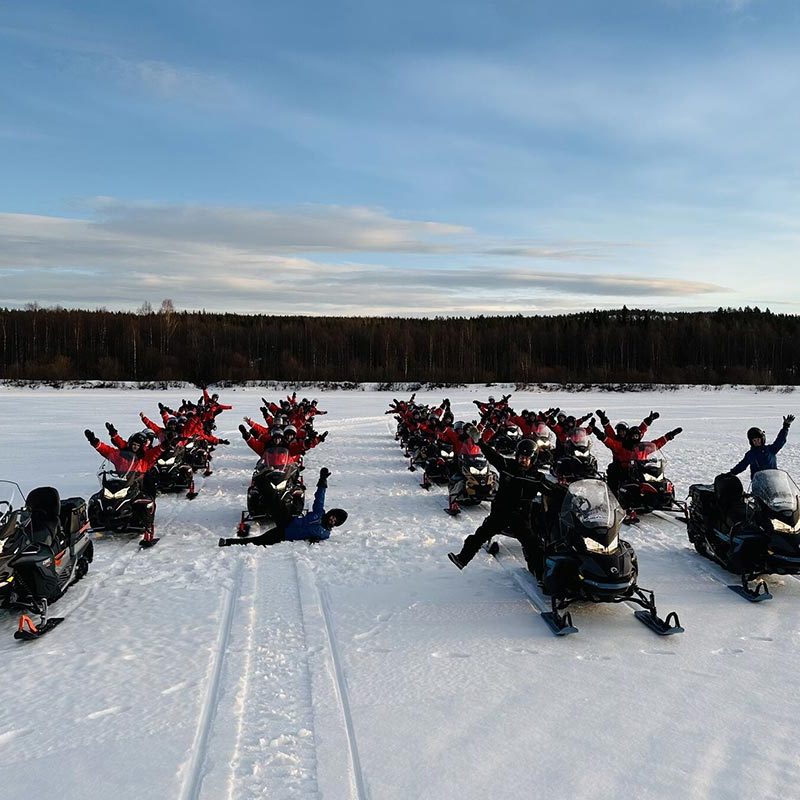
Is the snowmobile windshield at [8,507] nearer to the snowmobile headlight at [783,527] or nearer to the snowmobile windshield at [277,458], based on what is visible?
the snowmobile windshield at [277,458]

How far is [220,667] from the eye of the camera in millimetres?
4906

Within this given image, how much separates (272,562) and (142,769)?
→ 3.90m

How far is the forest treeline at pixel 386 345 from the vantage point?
72.8 m

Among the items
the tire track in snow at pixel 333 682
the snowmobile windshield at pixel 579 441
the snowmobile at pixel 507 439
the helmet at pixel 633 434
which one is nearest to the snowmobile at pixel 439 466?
the snowmobile at pixel 507 439

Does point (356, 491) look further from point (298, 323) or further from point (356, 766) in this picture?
point (298, 323)

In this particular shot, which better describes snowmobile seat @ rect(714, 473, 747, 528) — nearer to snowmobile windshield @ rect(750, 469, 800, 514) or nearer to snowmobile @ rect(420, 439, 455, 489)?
snowmobile windshield @ rect(750, 469, 800, 514)

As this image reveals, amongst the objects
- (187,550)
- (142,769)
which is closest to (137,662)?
(142,769)

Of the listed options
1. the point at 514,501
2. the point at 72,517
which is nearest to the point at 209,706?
the point at 72,517

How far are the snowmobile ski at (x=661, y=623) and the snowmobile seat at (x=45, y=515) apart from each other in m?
5.20

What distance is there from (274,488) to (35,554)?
3.41 m

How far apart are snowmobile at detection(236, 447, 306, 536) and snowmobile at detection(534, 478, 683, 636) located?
4.00 metres

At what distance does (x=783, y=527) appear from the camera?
627cm

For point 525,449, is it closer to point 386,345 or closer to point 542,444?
point 542,444

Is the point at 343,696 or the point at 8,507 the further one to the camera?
the point at 8,507
